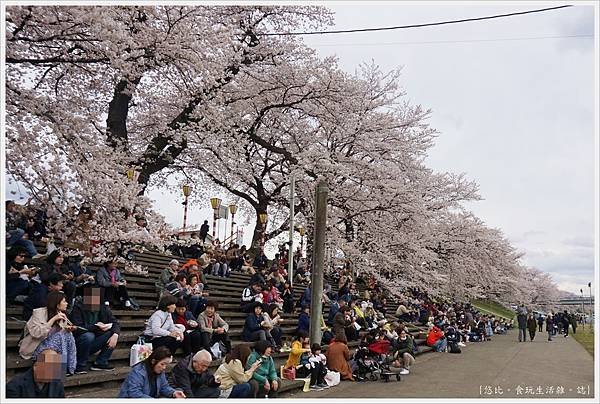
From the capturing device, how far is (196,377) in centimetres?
654

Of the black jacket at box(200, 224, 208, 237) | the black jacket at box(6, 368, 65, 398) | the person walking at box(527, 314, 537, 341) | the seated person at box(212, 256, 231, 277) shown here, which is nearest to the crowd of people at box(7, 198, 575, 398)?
the black jacket at box(6, 368, 65, 398)

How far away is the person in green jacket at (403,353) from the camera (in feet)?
40.1

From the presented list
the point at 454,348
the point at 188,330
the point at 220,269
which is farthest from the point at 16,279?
the point at 454,348

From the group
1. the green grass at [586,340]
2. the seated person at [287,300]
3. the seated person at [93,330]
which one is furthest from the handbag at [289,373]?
the green grass at [586,340]

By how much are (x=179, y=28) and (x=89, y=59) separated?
8.07 ft

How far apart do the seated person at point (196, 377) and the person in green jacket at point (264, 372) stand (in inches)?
38.2

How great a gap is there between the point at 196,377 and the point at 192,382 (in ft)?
0.24

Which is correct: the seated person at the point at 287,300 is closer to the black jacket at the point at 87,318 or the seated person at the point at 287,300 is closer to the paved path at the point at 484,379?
the paved path at the point at 484,379

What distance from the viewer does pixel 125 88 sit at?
11.7m

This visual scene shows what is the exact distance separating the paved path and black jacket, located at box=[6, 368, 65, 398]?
483 cm

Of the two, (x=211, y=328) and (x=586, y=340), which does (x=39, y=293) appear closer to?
(x=211, y=328)

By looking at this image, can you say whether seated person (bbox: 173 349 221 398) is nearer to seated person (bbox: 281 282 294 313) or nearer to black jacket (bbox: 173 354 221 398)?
black jacket (bbox: 173 354 221 398)

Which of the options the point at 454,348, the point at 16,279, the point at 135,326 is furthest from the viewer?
the point at 454,348

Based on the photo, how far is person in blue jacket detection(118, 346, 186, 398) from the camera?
5520mm
